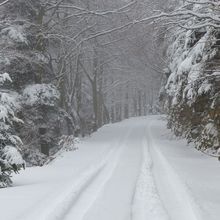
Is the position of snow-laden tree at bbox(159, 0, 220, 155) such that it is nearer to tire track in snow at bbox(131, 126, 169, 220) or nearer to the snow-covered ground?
the snow-covered ground

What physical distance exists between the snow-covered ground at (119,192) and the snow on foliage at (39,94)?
8.39m

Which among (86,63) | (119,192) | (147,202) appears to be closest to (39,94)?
(119,192)

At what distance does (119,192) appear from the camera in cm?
1047

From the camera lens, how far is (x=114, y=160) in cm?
1750

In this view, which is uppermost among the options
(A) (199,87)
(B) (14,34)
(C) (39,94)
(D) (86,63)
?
(D) (86,63)

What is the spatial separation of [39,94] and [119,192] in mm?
15415

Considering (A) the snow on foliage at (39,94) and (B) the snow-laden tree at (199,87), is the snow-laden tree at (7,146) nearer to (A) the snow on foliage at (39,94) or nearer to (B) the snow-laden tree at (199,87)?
Result: (B) the snow-laden tree at (199,87)

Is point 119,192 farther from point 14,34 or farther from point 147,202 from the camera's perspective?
point 14,34

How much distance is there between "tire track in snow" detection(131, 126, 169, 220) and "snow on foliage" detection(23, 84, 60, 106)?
1259 centimetres

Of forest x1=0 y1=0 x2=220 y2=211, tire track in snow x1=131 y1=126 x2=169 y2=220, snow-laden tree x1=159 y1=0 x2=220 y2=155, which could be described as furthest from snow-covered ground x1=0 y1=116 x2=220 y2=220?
snow-laden tree x1=159 y1=0 x2=220 y2=155

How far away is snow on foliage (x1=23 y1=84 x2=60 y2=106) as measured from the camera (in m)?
24.7

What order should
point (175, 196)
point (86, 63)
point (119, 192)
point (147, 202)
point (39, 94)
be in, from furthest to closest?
point (86, 63) < point (39, 94) < point (119, 192) < point (175, 196) < point (147, 202)

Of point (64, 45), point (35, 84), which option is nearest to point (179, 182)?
point (35, 84)

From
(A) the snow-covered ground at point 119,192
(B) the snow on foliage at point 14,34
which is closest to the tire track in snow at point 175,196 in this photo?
(A) the snow-covered ground at point 119,192
